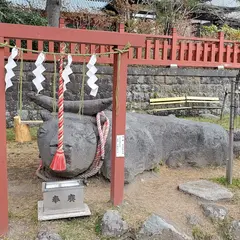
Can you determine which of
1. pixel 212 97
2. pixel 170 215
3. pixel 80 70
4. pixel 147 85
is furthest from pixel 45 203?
pixel 212 97

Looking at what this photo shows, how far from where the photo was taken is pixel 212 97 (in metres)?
8.88

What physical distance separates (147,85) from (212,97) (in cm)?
204

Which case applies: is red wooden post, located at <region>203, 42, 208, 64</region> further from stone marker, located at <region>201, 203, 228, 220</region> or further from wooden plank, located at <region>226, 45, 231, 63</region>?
stone marker, located at <region>201, 203, 228, 220</region>

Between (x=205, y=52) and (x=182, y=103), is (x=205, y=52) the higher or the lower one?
the higher one

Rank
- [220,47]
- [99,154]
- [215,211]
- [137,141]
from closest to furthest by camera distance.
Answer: [215,211] < [99,154] < [137,141] < [220,47]

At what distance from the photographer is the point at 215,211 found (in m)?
3.14

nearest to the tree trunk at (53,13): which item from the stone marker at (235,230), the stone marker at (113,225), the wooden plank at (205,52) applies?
the wooden plank at (205,52)

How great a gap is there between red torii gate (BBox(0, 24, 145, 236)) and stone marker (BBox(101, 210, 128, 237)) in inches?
9.6

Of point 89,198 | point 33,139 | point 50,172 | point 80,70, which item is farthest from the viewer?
point 80,70

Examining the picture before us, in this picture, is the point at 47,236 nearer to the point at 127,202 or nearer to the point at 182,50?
the point at 127,202

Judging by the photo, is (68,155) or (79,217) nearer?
(79,217)

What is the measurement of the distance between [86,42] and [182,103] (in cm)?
612

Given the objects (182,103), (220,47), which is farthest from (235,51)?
(182,103)

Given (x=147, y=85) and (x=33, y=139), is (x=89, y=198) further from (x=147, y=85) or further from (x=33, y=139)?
(x=147, y=85)
